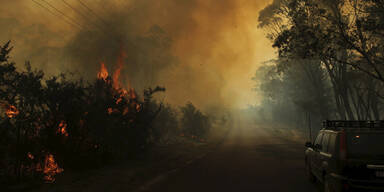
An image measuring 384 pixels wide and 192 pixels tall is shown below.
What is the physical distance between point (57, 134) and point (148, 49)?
3322 centimetres

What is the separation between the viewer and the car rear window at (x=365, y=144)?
5.75 m

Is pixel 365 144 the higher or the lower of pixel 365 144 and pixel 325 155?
the higher

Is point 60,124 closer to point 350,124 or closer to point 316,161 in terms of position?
point 316,161

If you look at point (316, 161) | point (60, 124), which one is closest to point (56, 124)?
point (60, 124)

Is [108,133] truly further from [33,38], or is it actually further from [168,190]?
[33,38]

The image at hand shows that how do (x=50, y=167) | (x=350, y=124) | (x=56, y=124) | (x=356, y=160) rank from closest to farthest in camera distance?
(x=356, y=160), (x=350, y=124), (x=50, y=167), (x=56, y=124)

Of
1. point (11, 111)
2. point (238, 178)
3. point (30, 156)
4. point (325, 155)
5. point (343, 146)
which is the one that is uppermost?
point (11, 111)

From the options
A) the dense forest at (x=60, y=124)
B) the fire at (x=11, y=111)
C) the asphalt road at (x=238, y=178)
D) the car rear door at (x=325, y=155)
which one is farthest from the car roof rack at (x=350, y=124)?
the fire at (x=11, y=111)

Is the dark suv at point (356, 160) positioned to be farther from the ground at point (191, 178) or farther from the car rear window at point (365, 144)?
the ground at point (191, 178)

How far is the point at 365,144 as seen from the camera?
230 inches

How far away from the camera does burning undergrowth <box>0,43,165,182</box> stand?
30.8 feet

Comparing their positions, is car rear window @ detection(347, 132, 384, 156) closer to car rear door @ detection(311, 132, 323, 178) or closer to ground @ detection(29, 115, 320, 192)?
car rear door @ detection(311, 132, 323, 178)

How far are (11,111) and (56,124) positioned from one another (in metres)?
1.42

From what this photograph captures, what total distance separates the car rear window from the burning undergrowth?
8.26 meters
